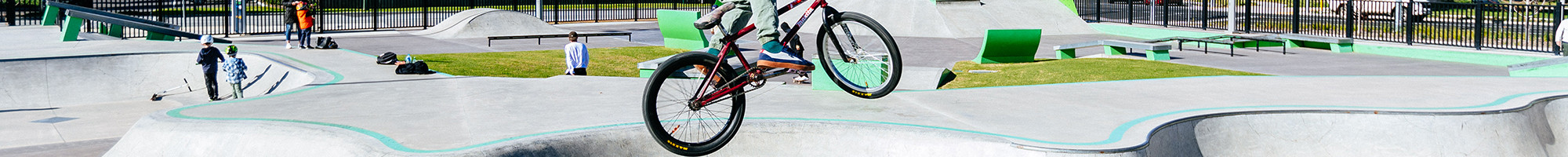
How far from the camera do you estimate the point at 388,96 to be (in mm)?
12727

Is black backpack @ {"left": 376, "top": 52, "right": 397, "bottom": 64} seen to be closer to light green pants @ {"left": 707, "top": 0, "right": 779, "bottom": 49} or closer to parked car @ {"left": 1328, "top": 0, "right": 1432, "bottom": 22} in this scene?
light green pants @ {"left": 707, "top": 0, "right": 779, "bottom": 49}

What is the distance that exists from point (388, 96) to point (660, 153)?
444 centimetres

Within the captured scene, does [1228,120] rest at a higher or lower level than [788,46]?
lower

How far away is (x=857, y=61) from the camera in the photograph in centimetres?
828

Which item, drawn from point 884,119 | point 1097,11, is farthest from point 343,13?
point 884,119

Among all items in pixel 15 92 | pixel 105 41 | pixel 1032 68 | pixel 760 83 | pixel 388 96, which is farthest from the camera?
pixel 105 41

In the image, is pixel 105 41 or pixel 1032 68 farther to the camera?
pixel 105 41

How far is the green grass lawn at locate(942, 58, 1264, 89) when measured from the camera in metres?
17.9

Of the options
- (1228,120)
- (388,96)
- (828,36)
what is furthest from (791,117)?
(388,96)

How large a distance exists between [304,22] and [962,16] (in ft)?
47.2

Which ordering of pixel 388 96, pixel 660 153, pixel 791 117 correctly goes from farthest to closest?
pixel 388 96 → pixel 791 117 → pixel 660 153

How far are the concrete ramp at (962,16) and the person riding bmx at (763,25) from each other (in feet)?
70.1

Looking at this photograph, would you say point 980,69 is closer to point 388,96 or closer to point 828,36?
point 388,96

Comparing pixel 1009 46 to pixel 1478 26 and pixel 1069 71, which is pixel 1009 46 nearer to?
pixel 1069 71
